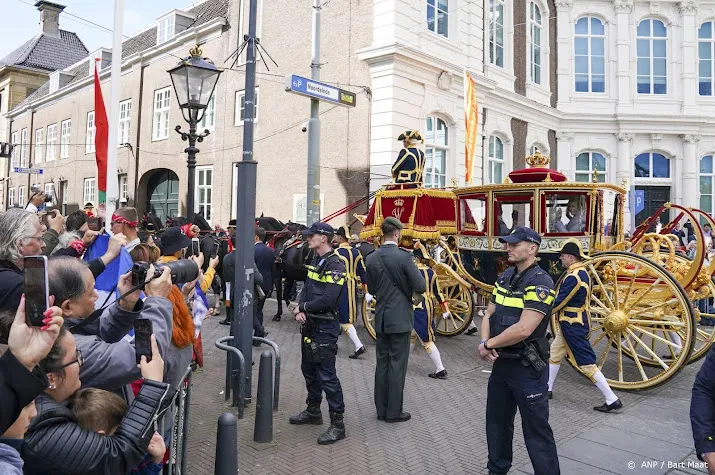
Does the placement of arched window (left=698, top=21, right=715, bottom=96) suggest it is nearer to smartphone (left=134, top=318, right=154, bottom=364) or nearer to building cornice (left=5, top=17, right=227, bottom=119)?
building cornice (left=5, top=17, right=227, bottom=119)

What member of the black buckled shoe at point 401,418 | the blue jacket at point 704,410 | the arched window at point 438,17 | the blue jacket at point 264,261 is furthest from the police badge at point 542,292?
the arched window at point 438,17

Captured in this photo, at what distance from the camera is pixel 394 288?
224 inches

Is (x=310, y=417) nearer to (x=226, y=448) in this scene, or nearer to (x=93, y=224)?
(x=226, y=448)

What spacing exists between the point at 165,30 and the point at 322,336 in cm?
2187

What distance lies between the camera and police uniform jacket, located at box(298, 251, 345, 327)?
5012 millimetres

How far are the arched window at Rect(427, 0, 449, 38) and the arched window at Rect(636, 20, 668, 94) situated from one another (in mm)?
11180

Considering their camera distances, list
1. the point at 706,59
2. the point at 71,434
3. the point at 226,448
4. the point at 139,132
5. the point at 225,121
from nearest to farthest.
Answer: the point at 71,434 < the point at 226,448 < the point at 225,121 < the point at 706,59 < the point at 139,132

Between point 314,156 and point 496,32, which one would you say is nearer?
point 314,156

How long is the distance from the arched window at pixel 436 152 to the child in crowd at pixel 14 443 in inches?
562

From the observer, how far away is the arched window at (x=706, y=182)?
22250 millimetres

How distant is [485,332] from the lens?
428 centimetres

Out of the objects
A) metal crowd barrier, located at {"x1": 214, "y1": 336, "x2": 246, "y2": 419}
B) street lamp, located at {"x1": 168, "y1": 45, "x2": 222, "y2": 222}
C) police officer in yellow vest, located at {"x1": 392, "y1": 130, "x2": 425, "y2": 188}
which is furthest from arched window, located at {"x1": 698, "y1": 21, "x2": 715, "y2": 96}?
metal crowd barrier, located at {"x1": 214, "y1": 336, "x2": 246, "y2": 419}

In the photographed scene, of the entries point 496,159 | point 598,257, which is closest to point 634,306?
point 598,257

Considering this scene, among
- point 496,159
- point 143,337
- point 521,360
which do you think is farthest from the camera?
point 496,159
